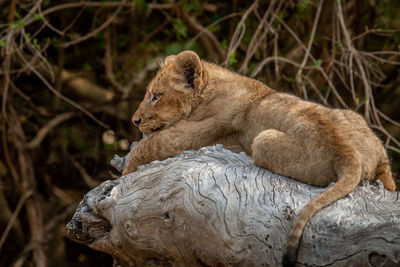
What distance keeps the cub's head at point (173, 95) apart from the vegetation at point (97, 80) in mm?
2648

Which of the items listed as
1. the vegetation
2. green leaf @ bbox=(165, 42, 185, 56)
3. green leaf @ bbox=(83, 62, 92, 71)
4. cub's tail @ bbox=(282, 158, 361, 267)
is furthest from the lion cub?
green leaf @ bbox=(83, 62, 92, 71)

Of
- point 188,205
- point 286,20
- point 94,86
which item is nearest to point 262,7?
point 286,20

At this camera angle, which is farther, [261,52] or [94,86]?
[94,86]

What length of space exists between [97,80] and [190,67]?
4.33m

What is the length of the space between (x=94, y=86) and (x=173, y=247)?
5.02m

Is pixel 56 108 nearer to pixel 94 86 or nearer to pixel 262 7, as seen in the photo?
pixel 94 86

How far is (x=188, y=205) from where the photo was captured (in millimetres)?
3113

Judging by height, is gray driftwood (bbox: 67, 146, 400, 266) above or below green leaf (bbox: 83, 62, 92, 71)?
above

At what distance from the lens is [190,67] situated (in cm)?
392

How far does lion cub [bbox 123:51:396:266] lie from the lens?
10.3ft

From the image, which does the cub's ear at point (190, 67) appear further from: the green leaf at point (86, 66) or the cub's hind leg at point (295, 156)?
the green leaf at point (86, 66)

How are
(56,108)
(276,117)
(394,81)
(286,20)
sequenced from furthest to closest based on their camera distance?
(56,108) < (394,81) < (286,20) < (276,117)

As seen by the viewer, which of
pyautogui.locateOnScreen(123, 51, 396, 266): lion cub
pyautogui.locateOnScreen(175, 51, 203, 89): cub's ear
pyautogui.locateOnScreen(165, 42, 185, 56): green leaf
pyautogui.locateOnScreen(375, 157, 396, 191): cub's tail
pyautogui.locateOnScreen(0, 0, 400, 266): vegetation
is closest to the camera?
pyautogui.locateOnScreen(123, 51, 396, 266): lion cub

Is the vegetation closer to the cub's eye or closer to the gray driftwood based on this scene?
the cub's eye
